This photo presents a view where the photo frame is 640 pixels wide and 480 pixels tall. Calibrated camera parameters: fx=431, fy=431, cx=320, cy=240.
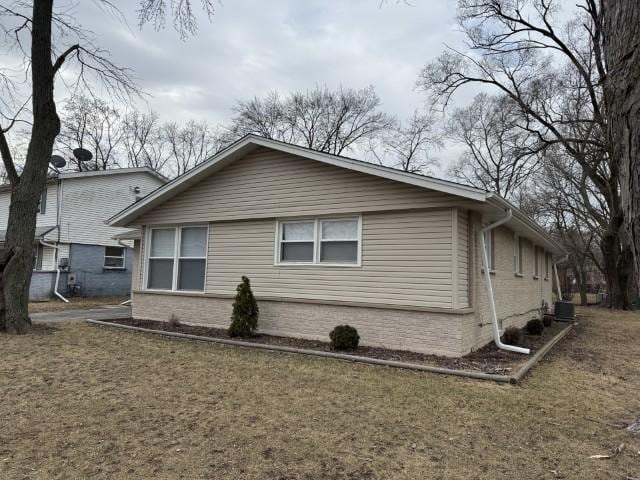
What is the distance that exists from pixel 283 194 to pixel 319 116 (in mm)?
24723

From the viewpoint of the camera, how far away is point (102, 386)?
5.63 meters

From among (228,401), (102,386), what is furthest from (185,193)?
(228,401)

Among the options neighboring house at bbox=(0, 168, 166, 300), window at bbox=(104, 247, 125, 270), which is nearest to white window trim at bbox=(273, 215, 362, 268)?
neighboring house at bbox=(0, 168, 166, 300)

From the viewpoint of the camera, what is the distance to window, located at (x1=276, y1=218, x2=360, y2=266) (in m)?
8.77

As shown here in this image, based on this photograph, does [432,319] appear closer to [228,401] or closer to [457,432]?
[457,432]

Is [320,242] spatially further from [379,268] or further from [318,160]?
[318,160]

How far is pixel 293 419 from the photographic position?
4.57 meters

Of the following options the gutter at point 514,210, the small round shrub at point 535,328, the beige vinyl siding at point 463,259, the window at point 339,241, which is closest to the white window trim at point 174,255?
the window at point 339,241

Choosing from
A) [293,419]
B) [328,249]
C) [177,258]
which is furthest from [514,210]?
[177,258]

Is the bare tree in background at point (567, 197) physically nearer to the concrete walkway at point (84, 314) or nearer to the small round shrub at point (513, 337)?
the small round shrub at point (513, 337)

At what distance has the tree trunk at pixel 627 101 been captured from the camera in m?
2.45

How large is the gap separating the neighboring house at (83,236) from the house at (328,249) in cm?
856

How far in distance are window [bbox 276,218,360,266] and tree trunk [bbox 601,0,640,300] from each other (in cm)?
607

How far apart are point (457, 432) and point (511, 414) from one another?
0.94m
